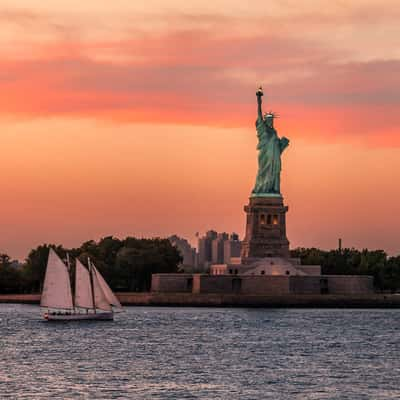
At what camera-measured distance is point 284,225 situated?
13425cm

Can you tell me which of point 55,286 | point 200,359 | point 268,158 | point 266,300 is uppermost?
point 268,158

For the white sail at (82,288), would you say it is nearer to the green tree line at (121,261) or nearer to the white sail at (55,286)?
the white sail at (55,286)

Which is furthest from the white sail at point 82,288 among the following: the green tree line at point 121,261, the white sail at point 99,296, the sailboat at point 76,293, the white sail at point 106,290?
the green tree line at point 121,261

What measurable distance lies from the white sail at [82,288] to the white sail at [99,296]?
0.86 metres

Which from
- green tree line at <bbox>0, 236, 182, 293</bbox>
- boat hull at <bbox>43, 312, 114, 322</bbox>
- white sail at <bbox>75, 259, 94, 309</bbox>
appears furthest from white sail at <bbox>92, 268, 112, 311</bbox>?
green tree line at <bbox>0, 236, 182, 293</bbox>

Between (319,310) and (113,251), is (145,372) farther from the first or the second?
(113,251)

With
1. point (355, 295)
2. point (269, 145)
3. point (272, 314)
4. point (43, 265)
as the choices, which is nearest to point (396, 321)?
point (272, 314)

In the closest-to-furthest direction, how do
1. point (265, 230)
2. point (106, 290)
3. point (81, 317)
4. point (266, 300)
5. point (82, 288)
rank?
point (82, 288)
point (81, 317)
point (106, 290)
point (266, 300)
point (265, 230)

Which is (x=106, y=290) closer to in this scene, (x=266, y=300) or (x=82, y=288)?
(x=82, y=288)

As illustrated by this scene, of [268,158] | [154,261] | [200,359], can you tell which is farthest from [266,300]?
[200,359]

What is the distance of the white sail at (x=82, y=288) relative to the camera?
326ft

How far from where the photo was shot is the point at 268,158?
137125mm

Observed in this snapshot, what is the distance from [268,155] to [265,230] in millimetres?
8238

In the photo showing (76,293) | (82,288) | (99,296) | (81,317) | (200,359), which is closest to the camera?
(200,359)
